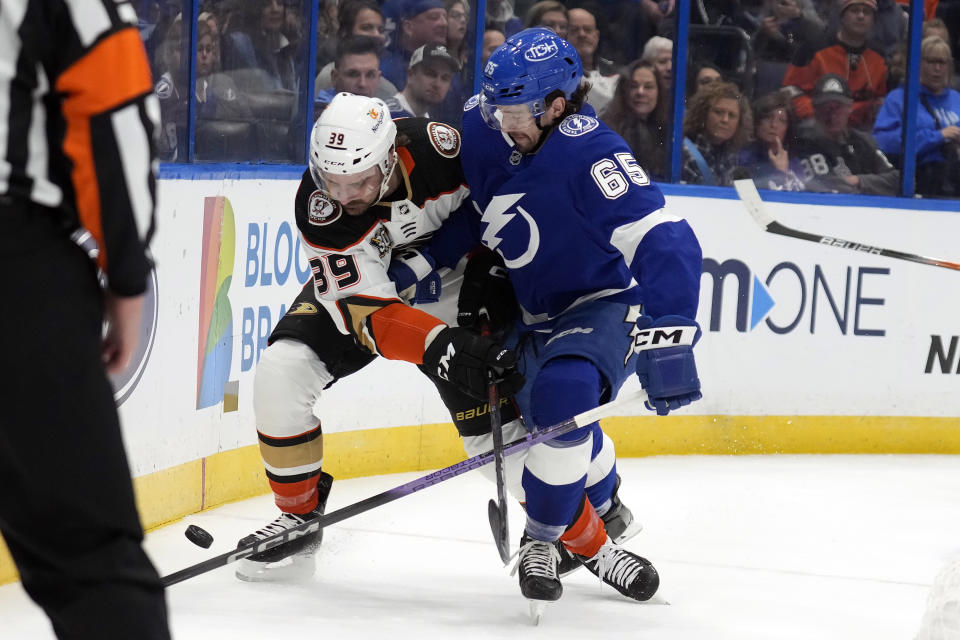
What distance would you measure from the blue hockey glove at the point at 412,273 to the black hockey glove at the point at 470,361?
10.5 inches

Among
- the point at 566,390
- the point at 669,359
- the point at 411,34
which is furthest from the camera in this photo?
the point at 411,34

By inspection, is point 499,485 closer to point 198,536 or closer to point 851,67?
point 198,536

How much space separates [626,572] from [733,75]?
267 centimetres

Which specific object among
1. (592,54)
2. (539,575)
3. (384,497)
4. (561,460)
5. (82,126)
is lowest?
(539,575)

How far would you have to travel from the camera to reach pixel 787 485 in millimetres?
4293

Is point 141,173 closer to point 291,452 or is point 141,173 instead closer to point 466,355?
point 466,355

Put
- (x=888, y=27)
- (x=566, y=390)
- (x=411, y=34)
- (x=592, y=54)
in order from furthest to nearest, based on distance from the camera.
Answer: (x=888, y=27) → (x=592, y=54) → (x=411, y=34) → (x=566, y=390)

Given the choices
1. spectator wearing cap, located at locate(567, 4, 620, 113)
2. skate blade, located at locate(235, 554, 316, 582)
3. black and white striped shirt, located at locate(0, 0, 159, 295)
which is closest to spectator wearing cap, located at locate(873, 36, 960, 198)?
spectator wearing cap, located at locate(567, 4, 620, 113)

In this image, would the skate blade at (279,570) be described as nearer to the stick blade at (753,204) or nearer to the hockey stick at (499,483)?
the hockey stick at (499,483)

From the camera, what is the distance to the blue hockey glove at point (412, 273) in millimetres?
2855

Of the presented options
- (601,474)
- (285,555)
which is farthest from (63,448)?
(601,474)

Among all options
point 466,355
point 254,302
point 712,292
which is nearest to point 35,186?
point 466,355

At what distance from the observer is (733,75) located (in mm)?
4926

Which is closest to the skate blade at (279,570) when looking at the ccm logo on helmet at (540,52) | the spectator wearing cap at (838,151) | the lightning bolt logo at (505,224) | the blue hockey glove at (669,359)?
the lightning bolt logo at (505,224)
